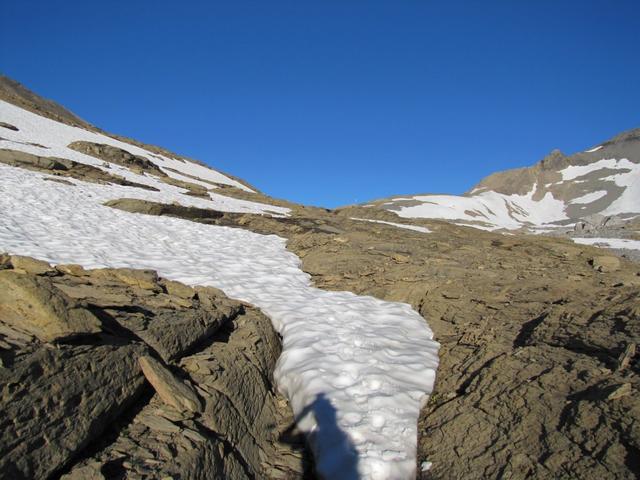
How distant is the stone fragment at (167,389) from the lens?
4219 millimetres

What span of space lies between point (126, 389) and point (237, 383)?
63.3 inches

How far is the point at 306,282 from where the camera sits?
10078 mm

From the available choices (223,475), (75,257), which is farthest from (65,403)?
(75,257)

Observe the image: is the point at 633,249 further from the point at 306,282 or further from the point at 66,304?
the point at 66,304

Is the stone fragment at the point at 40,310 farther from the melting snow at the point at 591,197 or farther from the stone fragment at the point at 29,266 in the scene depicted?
the melting snow at the point at 591,197

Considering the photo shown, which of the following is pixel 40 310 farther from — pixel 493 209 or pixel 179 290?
pixel 493 209

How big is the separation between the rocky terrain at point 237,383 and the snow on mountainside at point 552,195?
5694cm

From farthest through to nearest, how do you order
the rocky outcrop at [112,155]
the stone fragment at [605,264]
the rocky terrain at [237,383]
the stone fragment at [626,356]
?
the rocky outcrop at [112,155] → the stone fragment at [605,264] → the stone fragment at [626,356] → the rocky terrain at [237,383]

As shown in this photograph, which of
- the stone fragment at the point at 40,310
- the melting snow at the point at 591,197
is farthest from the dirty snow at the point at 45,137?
the melting snow at the point at 591,197

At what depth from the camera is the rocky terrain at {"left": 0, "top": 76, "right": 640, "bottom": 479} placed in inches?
129

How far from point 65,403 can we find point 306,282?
7076mm

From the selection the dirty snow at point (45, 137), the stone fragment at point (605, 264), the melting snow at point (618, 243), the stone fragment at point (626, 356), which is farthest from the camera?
the melting snow at point (618, 243)

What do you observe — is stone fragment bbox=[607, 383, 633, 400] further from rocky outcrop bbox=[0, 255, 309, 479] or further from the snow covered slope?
rocky outcrop bbox=[0, 255, 309, 479]

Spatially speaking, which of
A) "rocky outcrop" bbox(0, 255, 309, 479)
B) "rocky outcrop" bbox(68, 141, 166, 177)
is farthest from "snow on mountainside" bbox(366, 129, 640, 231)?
"rocky outcrop" bbox(0, 255, 309, 479)
